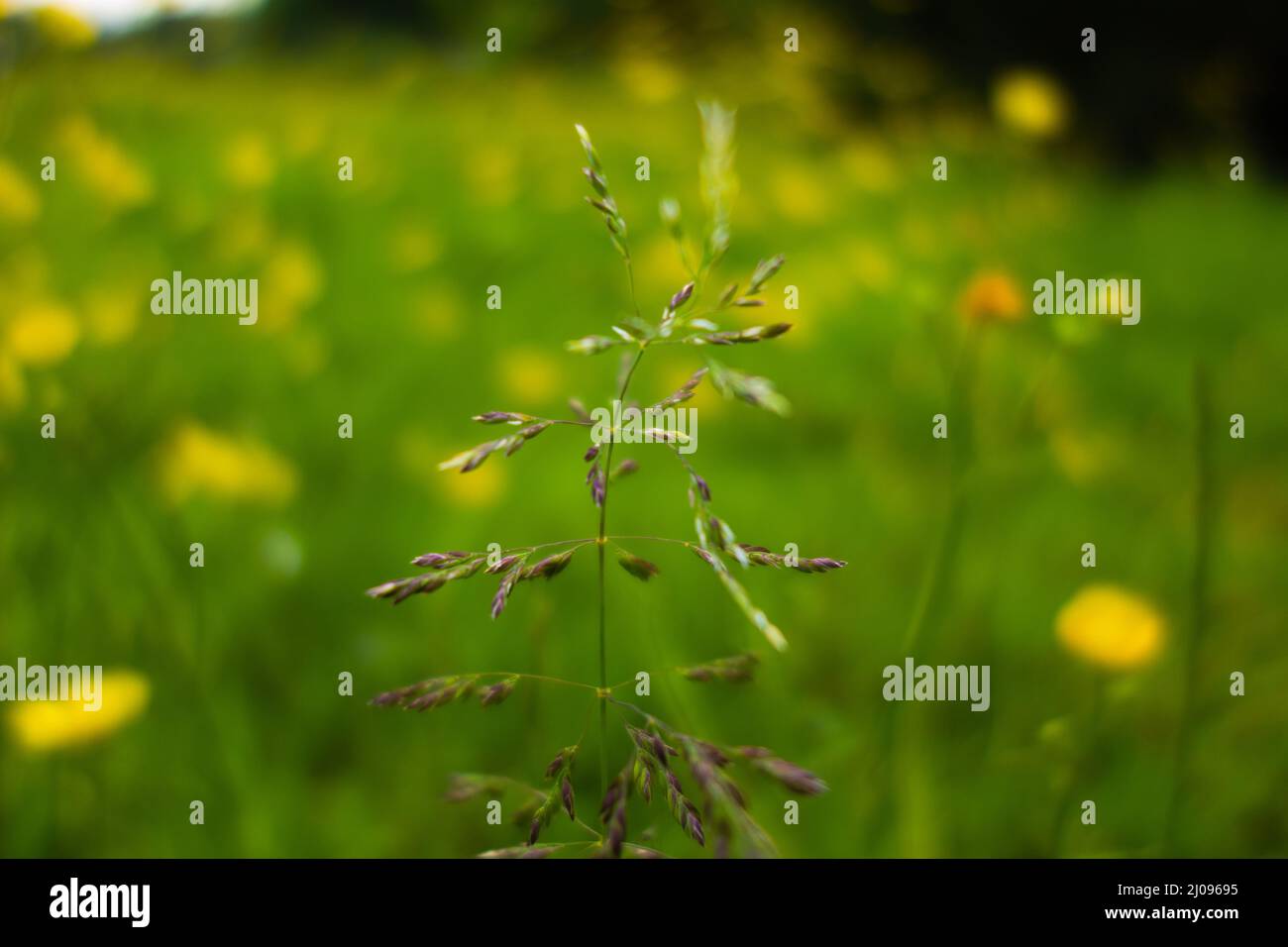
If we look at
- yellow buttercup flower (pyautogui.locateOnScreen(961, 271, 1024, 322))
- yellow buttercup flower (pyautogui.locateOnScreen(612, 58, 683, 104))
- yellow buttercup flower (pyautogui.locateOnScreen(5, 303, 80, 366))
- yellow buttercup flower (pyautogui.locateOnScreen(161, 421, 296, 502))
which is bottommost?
yellow buttercup flower (pyautogui.locateOnScreen(161, 421, 296, 502))

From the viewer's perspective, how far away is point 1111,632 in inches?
41.6

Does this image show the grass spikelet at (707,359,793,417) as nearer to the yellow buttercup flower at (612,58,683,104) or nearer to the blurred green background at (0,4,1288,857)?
the blurred green background at (0,4,1288,857)

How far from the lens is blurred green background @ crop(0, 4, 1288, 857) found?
0.98 m

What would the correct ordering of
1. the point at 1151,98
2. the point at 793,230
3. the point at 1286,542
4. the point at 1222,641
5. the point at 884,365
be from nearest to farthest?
1. the point at 1222,641
2. the point at 1286,542
3. the point at 884,365
4. the point at 793,230
5. the point at 1151,98

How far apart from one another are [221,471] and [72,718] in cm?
47

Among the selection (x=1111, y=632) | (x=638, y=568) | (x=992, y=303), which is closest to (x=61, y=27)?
(x=992, y=303)

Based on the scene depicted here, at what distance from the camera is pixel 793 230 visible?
319cm

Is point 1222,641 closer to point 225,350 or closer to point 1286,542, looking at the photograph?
point 1286,542

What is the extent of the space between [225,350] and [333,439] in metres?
0.47

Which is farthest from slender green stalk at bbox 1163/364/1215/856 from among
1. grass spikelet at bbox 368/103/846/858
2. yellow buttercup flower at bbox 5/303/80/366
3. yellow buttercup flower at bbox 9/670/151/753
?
yellow buttercup flower at bbox 5/303/80/366

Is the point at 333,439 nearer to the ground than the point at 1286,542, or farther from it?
farther from it

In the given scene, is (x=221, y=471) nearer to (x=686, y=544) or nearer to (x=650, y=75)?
(x=686, y=544)
